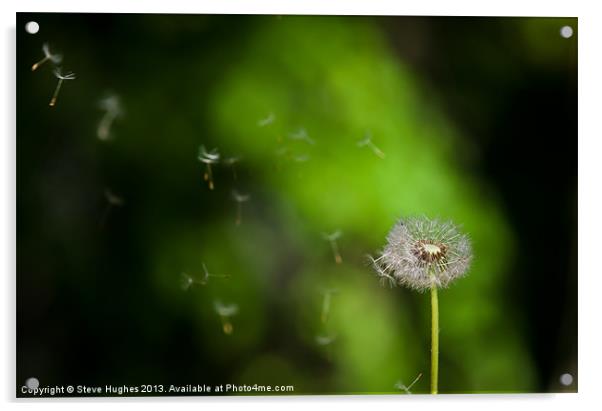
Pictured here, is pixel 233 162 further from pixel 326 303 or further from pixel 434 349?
pixel 434 349

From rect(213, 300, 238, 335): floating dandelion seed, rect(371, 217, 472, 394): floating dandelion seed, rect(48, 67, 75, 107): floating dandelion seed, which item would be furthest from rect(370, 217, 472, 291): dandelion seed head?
rect(48, 67, 75, 107): floating dandelion seed

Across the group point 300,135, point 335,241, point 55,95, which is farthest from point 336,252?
point 55,95

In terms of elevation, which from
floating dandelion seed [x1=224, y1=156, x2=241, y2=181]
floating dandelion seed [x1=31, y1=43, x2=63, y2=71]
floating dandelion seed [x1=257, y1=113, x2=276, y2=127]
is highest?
floating dandelion seed [x1=31, y1=43, x2=63, y2=71]

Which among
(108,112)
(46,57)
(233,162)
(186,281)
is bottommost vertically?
(186,281)

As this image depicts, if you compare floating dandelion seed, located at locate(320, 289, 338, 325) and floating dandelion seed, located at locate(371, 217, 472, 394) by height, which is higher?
floating dandelion seed, located at locate(371, 217, 472, 394)

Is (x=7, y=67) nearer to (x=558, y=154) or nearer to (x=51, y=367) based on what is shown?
(x=51, y=367)

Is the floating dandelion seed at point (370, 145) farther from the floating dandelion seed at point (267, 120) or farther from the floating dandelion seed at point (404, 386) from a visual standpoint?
the floating dandelion seed at point (404, 386)

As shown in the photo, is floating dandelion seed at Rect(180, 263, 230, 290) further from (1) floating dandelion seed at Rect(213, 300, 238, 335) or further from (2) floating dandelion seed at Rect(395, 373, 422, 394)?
(2) floating dandelion seed at Rect(395, 373, 422, 394)
